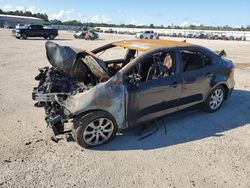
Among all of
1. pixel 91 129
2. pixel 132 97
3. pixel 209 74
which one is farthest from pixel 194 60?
pixel 91 129

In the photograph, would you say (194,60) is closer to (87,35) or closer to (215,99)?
(215,99)

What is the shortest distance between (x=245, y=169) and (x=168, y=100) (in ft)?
6.48

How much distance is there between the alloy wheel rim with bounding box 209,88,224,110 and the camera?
283 inches

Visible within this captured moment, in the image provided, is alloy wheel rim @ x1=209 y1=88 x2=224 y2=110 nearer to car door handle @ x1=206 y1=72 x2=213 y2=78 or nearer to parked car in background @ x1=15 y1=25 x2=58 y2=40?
car door handle @ x1=206 y1=72 x2=213 y2=78

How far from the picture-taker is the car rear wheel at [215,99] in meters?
7.08

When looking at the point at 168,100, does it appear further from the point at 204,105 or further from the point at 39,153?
the point at 39,153

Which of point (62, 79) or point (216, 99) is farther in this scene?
point (216, 99)

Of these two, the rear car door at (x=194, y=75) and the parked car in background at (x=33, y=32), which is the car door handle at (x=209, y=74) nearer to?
the rear car door at (x=194, y=75)

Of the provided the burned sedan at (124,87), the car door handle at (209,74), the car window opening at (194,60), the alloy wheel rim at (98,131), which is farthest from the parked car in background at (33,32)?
the alloy wheel rim at (98,131)

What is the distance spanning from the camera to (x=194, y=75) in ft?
21.4

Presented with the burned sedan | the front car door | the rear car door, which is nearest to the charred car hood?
the burned sedan

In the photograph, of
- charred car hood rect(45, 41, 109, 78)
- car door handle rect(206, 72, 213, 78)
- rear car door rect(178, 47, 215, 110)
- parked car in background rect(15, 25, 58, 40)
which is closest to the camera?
charred car hood rect(45, 41, 109, 78)

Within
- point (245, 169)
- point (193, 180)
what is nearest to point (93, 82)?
point (193, 180)

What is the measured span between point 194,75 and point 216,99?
1187 millimetres
